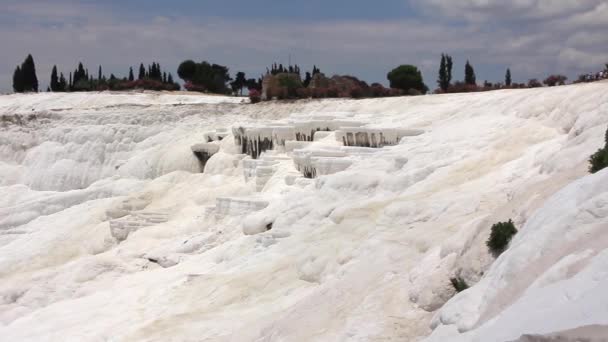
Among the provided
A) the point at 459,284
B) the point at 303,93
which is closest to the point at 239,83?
the point at 303,93

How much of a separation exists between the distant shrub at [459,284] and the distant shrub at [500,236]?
A: 0.46 m

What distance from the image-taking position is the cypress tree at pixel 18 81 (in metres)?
60.4

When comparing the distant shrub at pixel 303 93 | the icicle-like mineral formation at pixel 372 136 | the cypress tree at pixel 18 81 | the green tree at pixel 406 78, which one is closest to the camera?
the icicle-like mineral formation at pixel 372 136

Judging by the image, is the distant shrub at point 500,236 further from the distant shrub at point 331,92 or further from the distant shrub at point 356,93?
the distant shrub at point 331,92

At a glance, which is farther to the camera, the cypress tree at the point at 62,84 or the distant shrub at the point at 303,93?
the cypress tree at the point at 62,84

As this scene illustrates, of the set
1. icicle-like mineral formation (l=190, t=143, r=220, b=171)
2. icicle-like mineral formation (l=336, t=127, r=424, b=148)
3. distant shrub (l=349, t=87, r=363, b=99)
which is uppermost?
distant shrub (l=349, t=87, r=363, b=99)

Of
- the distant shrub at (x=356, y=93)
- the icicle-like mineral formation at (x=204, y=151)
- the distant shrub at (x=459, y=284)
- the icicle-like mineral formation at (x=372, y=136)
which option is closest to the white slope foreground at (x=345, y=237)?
the distant shrub at (x=459, y=284)

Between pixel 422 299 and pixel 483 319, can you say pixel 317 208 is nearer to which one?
pixel 422 299

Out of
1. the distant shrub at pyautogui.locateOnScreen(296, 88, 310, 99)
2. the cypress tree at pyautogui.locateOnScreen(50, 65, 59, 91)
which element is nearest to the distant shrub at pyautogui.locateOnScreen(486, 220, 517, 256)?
the distant shrub at pyautogui.locateOnScreen(296, 88, 310, 99)

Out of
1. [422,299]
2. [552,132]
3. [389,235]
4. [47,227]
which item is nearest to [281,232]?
[389,235]

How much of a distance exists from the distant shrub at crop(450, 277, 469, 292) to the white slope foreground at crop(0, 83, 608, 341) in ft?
0.34

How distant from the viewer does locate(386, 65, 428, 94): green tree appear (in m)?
42.4

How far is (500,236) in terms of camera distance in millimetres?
8172

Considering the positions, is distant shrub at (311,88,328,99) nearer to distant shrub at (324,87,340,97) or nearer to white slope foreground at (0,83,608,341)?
distant shrub at (324,87,340,97)
